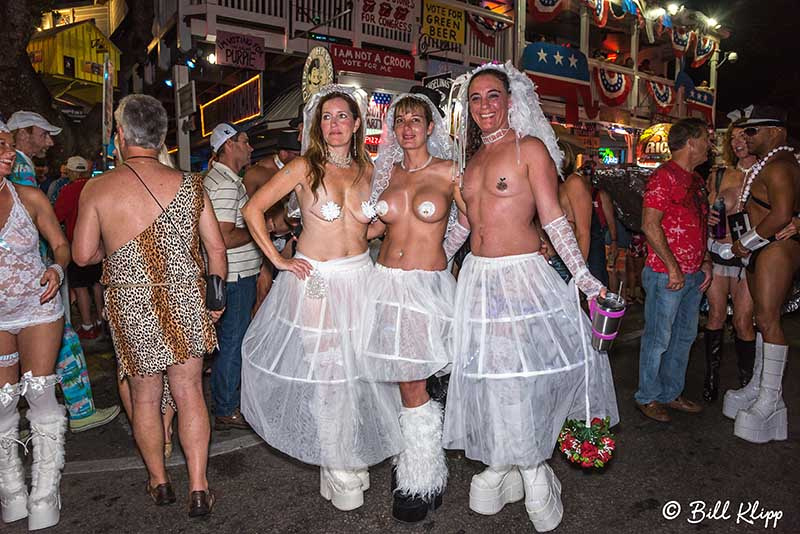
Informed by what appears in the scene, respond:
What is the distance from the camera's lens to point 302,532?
316cm

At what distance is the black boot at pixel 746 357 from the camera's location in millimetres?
4832

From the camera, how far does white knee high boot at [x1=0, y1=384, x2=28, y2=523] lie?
3.23m

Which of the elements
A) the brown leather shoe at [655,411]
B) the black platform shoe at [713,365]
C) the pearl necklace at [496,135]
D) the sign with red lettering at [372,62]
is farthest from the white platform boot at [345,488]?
the sign with red lettering at [372,62]

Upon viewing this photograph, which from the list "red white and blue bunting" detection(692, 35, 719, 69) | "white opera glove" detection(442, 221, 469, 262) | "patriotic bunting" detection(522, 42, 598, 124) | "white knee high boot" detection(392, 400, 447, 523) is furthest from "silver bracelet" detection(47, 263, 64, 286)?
"red white and blue bunting" detection(692, 35, 719, 69)

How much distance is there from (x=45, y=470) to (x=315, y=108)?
2.63m

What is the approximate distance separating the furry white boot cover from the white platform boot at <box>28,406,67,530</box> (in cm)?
198

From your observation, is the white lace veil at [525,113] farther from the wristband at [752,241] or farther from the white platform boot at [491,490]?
the wristband at [752,241]

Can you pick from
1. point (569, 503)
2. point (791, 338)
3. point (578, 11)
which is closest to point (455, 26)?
point (578, 11)

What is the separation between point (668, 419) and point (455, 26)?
11460 mm

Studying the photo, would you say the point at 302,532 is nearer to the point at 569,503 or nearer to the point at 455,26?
the point at 569,503

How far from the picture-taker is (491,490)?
3285 millimetres

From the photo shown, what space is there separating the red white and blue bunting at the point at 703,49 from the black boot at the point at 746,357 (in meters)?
18.0

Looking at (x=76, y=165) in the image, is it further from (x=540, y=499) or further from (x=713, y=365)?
(x=713, y=365)

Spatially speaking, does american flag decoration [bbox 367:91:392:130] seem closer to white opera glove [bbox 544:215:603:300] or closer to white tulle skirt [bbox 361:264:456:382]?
white tulle skirt [bbox 361:264:456:382]
